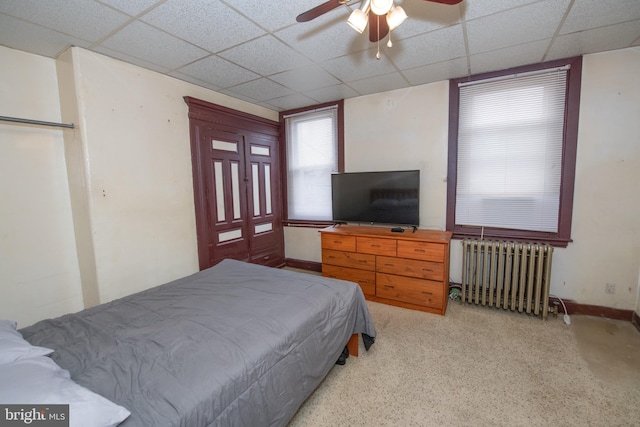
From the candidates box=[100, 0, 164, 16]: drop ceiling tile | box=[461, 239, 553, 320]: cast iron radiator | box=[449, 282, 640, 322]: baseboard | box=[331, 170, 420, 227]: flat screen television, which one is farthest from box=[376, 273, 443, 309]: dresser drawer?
box=[100, 0, 164, 16]: drop ceiling tile

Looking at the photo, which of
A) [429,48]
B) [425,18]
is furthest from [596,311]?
[425,18]

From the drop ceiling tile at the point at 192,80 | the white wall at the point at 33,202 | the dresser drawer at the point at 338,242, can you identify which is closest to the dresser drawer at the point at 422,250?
the dresser drawer at the point at 338,242

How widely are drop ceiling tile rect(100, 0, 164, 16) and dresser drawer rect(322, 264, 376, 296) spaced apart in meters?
2.95

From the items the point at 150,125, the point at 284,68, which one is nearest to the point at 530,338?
the point at 284,68

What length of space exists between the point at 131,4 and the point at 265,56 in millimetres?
1034

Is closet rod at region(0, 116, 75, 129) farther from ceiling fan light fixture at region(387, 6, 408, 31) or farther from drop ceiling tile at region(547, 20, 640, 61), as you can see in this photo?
drop ceiling tile at region(547, 20, 640, 61)

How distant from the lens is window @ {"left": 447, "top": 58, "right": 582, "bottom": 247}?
270 centimetres

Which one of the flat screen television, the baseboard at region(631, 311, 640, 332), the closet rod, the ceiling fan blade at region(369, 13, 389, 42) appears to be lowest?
the baseboard at region(631, 311, 640, 332)

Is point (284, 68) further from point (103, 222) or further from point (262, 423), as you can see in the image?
point (262, 423)

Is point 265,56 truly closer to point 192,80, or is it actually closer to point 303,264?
point 192,80

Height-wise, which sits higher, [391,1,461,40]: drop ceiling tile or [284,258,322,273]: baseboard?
[391,1,461,40]: drop ceiling tile

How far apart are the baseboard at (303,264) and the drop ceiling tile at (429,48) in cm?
290

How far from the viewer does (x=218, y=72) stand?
280 cm

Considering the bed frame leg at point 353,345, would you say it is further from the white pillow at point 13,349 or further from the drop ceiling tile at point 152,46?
the drop ceiling tile at point 152,46
